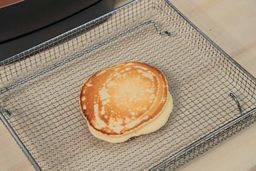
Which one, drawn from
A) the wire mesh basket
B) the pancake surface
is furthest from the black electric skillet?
the pancake surface

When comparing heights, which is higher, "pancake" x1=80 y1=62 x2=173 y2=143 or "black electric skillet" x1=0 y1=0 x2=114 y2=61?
"black electric skillet" x1=0 y1=0 x2=114 y2=61

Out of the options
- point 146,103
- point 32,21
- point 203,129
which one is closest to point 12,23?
point 32,21

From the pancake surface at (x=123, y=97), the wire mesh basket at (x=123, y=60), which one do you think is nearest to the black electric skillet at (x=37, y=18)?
the wire mesh basket at (x=123, y=60)

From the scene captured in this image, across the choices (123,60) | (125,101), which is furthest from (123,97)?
(123,60)

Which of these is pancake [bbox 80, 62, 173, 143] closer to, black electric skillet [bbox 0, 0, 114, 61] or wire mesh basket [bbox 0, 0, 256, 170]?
wire mesh basket [bbox 0, 0, 256, 170]

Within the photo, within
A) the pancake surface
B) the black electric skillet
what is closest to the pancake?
the pancake surface

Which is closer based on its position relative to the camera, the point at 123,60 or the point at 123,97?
the point at 123,97

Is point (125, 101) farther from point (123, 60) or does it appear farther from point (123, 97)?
point (123, 60)
